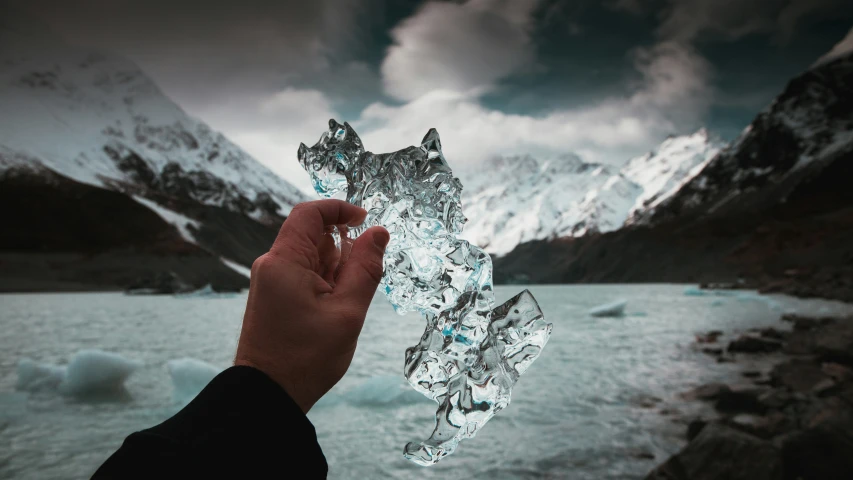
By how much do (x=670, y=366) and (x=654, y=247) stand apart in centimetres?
13795

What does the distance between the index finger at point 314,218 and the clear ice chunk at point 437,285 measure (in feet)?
0.64

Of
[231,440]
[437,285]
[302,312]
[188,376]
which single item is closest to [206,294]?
[188,376]

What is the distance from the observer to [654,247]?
140375 millimetres

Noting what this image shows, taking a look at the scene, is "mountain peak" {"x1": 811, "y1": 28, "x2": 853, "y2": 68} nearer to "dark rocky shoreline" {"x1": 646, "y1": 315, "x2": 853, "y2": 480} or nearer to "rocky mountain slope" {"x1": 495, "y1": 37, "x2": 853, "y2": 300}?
"rocky mountain slope" {"x1": 495, "y1": 37, "x2": 853, "y2": 300}

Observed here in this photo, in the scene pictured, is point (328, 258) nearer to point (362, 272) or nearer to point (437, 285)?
point (362, 272)

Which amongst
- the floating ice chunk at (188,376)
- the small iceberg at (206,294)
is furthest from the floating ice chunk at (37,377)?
the small iceberg at (206,294)

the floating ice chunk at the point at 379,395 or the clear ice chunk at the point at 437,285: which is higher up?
the clear ice chunk at the point at 437,285

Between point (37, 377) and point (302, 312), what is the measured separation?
15515 millimetres

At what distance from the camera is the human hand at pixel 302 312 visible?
161cm

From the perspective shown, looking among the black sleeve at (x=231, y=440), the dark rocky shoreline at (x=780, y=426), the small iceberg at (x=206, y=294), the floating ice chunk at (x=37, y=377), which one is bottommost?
the small iceberg at (x=206, y=294)

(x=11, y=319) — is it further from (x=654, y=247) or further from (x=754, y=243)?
(x=654, y=247)

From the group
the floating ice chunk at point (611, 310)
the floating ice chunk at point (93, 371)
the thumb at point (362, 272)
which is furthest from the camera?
the floating ice chunk at point (611, 310)

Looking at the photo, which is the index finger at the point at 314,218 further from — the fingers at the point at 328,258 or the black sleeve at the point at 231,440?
the black sleeve at the point at 231,440

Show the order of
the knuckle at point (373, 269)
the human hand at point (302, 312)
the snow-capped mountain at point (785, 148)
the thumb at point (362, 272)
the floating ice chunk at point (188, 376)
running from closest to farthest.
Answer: the human hand at point (302, 312), the thumb at point (362, 272), the knuckle at point (373, 269), the floating ice chunk at point (188, 376), the snow-capped mountain at point (785, 148)
